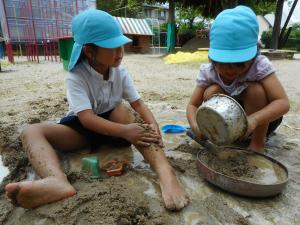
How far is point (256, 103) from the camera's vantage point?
1751mm

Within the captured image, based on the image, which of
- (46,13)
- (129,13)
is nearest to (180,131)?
(46,13)

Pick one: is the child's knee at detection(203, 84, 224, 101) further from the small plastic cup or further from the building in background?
the building in background

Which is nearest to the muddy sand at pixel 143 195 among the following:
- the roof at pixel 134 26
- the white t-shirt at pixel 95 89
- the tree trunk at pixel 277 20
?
the white t-shirt at pixel 95 89

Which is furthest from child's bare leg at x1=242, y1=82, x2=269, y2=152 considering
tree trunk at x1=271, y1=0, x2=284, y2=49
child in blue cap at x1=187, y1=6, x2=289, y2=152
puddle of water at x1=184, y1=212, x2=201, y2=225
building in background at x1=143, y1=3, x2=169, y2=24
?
building in background at x1=143, y1=3, x2=169, y2=24

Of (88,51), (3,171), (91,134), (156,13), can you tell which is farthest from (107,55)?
(156,13)

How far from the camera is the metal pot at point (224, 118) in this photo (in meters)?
1.41

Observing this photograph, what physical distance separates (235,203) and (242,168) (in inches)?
9.3

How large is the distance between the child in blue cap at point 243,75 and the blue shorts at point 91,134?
50 cm

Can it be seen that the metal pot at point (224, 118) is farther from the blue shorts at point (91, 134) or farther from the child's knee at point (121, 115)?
the blue shorts at point (91, 134)

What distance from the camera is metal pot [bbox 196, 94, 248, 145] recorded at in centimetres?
141

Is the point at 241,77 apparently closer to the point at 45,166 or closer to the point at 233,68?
the point at 233,68

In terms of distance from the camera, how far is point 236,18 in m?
1.59

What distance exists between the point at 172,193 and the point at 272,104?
2.51 feet

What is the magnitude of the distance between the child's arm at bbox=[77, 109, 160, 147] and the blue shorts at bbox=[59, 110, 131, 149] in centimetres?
20
